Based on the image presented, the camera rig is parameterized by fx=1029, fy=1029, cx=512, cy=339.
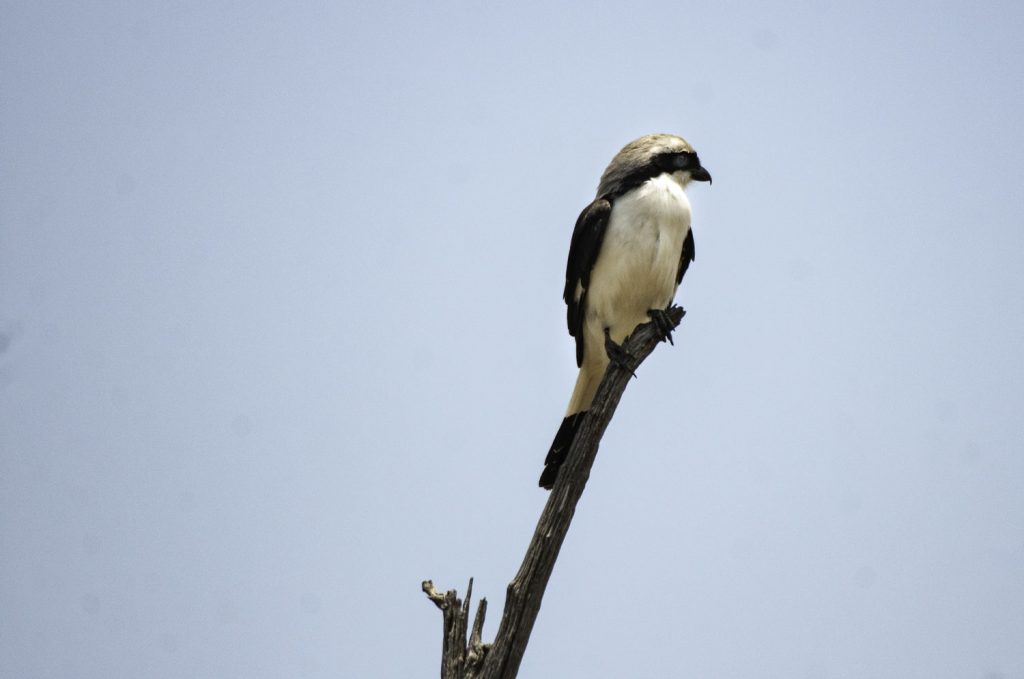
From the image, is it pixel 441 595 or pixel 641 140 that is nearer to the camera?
pixel 441 595

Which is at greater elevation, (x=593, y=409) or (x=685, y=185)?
(x=685, y=185)

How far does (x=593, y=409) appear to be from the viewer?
16.7 ft

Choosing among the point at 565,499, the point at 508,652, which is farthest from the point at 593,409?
the point at 508,652

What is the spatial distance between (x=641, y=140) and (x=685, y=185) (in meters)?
0.41

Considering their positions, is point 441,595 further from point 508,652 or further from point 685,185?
point 685,185

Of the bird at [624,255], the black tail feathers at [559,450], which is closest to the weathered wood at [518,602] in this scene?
the black tail feathers at [559,450]

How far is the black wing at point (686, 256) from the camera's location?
6520 millimetres

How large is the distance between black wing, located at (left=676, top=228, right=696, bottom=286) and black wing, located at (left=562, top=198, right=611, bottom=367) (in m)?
0.65

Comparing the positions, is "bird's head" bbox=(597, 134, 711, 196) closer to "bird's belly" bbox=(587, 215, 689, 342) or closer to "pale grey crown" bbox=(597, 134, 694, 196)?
"pale grey crown" bbox=(597, 134, 694, 196)

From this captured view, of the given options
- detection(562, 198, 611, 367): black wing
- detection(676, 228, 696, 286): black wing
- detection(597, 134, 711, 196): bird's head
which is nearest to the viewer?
detection(562, 198, 611, 367): black wing

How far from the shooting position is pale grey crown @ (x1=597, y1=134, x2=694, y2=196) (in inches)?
244

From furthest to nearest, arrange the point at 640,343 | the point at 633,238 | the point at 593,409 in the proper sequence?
1. the point at 633,238
2. the point at 640,343
3. the point at 593,409

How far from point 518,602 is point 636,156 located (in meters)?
2.96

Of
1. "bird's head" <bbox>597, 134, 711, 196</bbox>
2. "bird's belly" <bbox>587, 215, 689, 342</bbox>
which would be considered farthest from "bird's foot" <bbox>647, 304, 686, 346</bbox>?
"bird's head" <bbox>597, 134, 711, 196</bbox>
